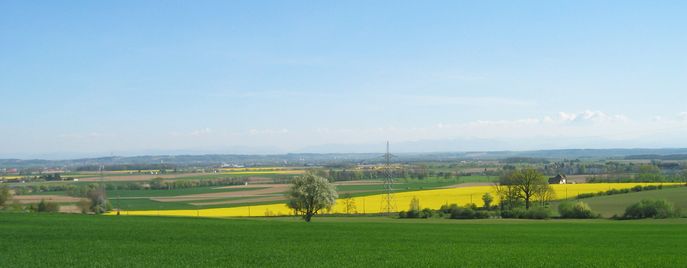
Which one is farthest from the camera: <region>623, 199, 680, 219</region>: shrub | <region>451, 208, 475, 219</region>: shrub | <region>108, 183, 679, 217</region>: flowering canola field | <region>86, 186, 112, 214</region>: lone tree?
<region>86, 186, 112, 214</region>: lone tree

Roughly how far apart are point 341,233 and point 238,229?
635cm

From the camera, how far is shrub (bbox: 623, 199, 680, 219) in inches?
2067

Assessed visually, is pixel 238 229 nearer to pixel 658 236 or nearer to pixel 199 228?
pixel 199 228

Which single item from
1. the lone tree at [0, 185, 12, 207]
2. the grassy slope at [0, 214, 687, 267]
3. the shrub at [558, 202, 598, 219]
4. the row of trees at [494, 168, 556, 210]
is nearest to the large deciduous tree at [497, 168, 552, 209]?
the row of trees at [494, 168, 556, 210]

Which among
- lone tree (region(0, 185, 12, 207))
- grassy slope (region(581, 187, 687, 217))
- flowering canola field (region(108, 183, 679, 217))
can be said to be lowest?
flowering canola field (region(108, 183, 679, 217))

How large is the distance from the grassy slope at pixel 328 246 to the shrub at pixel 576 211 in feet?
56.7

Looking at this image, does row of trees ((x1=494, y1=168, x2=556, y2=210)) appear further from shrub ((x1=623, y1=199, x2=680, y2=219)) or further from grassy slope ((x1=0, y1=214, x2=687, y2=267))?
grassy slope ((x1=0, y1=214, x2=687, y2=267))

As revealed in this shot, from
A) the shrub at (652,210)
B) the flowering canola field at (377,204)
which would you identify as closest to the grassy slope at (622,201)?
the shrub at (652,210)

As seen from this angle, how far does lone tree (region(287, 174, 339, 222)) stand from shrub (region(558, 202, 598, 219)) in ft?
71.5

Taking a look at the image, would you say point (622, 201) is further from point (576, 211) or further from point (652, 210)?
point (652, 210)

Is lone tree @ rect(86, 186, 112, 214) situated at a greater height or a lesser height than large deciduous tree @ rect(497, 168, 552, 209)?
lesser

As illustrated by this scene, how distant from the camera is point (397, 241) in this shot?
96.7ft

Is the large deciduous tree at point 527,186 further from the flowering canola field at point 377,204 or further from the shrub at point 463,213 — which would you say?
the shrub at point 463,213

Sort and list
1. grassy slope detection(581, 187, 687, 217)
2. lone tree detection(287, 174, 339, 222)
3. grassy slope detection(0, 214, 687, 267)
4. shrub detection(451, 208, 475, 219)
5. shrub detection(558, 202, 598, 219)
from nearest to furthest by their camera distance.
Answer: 1. grassy slope detection(0, 214, 687, 267)
2. shrub detection(558, 202, 598, 219)
3. lone tree detection(287, 174, 339, 222)
4. grassy slope detection(581, 187, 687, 217)
5. shrub detection(451, 208, 475, 219)
